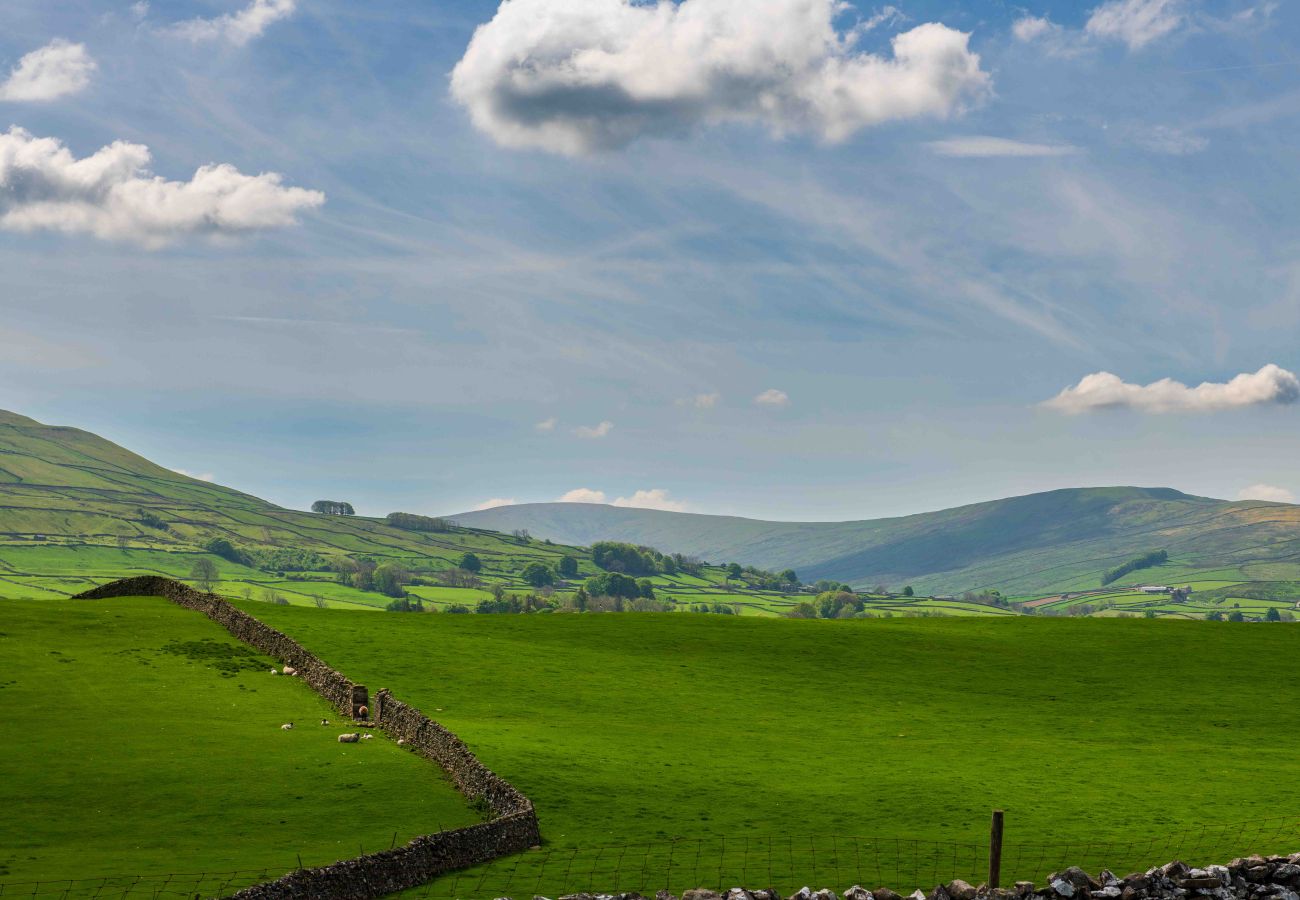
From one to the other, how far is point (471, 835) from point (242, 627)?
34857 mm

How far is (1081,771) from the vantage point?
43188mm

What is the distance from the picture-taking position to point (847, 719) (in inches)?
2078

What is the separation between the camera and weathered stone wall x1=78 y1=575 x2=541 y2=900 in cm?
2344

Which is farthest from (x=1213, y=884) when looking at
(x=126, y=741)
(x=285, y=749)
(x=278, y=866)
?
(x=126, y=741)

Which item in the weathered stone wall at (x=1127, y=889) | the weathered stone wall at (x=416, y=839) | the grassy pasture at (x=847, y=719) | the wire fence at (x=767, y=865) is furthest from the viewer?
the grassy pasture at (x=847, y=719)

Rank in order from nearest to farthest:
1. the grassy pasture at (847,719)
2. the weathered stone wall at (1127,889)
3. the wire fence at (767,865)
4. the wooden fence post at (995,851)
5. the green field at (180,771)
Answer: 1. the weathered stone wall at (1127,889)
2. the wooden fence post at (995,851)
3. the wire fence at (767,865)
4. the green field at (180,771)
5. the grassy pasture at (847,719)

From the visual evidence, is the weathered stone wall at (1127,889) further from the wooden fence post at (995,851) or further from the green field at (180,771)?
the green field at (180,771)

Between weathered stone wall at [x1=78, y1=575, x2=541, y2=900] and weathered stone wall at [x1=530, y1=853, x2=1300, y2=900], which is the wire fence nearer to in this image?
weathered stone wall at [x1=78, y1=575, x2=541, y2=900]

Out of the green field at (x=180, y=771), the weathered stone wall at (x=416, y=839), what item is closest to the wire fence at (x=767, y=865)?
the weathered stone wall at (x=416, y=839)

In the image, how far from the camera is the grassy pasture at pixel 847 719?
114 feet

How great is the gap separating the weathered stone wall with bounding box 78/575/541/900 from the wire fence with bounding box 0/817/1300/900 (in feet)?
1.51

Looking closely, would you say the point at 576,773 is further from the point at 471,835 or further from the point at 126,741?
the point at 126,741

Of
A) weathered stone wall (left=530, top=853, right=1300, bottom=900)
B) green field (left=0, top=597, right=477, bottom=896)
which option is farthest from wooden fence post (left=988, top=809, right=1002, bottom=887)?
green field (left=0, top=597, right=477, bottom=896)

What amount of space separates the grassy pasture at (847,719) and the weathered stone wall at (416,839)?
40.5 inches
